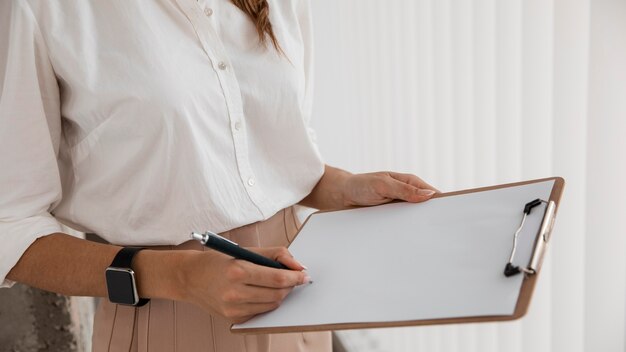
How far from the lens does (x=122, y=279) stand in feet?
2.75

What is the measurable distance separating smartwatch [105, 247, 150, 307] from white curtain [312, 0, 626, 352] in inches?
24.4

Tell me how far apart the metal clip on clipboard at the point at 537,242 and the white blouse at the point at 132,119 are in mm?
394

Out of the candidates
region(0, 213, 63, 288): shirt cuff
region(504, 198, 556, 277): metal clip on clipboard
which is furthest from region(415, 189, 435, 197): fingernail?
region(0, 213, 63, 288): shirt cuff

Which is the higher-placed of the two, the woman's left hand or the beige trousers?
the woman's left hand

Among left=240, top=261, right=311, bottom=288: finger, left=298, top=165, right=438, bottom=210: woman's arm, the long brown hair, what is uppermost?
the long brown hair

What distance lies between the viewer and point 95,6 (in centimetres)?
90

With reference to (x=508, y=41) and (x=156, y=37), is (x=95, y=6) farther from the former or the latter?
(x=508, y=41)

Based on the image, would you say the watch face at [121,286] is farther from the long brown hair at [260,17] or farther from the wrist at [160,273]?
the long brown hair at [260,17]

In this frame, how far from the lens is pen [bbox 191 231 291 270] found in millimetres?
668

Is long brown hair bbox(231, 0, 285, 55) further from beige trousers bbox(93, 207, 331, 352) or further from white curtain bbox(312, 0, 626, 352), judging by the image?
white curtain bbox(312, 0, 626, 352)

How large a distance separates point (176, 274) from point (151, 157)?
18cm

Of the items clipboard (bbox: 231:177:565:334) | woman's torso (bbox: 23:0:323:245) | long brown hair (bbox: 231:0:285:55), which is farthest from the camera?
long brown hair (bbox: 231:0:285:55)

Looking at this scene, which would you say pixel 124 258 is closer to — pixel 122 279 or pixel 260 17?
pixel 122 279

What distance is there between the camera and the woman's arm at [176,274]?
72 centimetres
